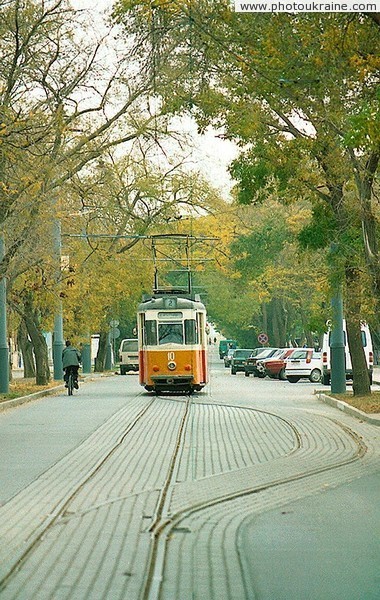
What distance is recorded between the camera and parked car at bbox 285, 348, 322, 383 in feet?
176

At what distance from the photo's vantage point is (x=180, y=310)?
38250mm

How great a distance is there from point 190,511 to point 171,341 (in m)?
26.6

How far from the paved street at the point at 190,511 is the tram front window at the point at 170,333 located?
556 inches

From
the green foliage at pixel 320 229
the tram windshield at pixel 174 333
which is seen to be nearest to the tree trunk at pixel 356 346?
the green foliage at pixel 320 229

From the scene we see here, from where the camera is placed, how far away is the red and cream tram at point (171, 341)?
125 ft

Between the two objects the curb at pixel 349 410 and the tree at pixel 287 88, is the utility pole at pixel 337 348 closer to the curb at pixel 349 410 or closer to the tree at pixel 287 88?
the curb at pixel 349 410

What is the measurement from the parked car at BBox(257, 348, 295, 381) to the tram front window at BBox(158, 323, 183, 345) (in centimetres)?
1889

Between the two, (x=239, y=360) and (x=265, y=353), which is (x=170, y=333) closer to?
(x=265, y=353)

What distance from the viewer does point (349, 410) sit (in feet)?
91.4

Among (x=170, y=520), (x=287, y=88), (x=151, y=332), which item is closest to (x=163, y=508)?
(x=170, y=520)

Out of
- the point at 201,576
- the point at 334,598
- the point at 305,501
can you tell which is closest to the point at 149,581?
the point at 201,576

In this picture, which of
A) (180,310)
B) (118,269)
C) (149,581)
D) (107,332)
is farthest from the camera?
(107,332)

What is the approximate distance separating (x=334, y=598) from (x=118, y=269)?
49.5 meters

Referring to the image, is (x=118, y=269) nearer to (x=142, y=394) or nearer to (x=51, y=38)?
(x=142, y=394)
